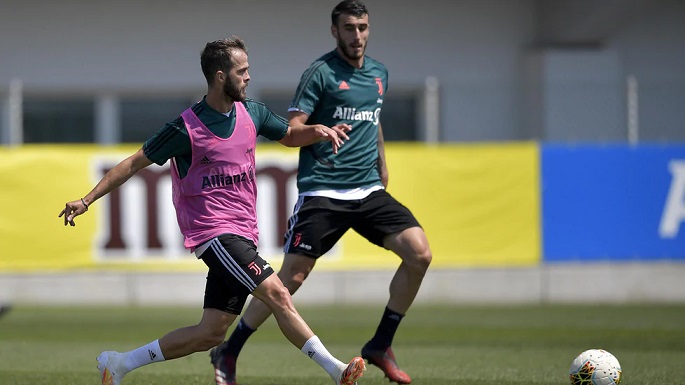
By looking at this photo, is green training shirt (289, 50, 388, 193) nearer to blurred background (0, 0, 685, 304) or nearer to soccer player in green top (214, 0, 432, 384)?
soccer player in green top (214, 0, 432, 384)

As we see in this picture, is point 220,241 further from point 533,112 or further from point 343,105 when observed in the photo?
point 533,112

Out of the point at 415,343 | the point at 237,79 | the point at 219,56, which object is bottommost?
the point at 415,343

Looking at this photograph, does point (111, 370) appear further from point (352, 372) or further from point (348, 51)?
point (348, 51)

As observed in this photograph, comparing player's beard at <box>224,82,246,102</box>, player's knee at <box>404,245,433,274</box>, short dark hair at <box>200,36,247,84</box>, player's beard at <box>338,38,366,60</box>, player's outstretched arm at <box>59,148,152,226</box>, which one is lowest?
player's knee at <box>404,245,433,274</box>

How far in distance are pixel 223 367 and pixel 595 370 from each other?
237 cm

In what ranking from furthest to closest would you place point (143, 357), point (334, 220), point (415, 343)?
point (415, 343) → point (334, 220) → point (143, 357)

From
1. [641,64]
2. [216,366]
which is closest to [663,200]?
[641,64]

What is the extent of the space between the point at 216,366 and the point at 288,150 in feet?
23.5

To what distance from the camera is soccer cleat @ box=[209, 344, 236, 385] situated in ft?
25.2

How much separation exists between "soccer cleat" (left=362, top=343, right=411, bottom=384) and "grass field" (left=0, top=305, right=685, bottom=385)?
21cm

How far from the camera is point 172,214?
14.6 metres

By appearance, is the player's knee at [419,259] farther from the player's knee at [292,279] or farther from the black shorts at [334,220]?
the player's knee at [292,279]

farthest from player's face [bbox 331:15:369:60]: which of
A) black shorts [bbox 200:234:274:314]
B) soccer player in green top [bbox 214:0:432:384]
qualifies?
black shorts [bbox 200:234:274:314]

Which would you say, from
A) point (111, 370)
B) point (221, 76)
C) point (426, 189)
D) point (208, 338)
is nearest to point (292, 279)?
point (208, 338)
